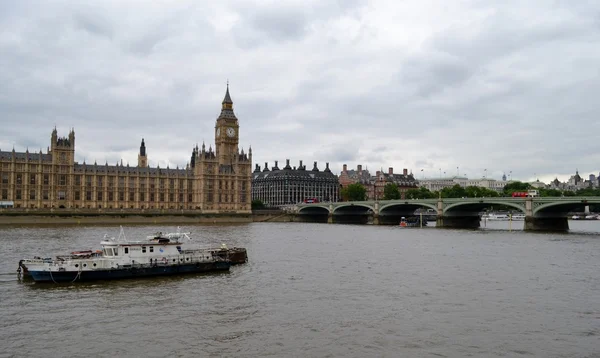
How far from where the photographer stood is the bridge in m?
84.1

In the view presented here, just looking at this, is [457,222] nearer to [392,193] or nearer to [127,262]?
[127,262]

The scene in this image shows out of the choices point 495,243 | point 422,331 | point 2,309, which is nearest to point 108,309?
point 2,309

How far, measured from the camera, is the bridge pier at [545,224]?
279 feet

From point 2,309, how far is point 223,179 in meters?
116

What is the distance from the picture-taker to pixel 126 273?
3678 centimetres

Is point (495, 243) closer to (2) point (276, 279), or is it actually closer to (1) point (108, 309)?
(2) point (276, 279)

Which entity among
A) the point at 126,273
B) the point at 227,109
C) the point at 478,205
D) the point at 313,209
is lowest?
the point at 126,273

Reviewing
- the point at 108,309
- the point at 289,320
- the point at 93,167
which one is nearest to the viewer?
the point at 289,320

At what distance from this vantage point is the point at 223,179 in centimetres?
14300

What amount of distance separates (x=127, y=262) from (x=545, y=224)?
2833 inches

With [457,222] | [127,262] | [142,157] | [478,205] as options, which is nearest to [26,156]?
[142,157]

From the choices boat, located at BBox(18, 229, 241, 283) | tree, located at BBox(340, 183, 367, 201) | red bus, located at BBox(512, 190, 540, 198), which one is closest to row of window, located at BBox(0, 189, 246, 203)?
tree, located at BBox(340, 183, 367, 201)

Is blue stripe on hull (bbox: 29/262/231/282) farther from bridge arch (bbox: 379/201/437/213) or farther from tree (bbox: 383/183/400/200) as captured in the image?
tree (bbox: 383/183/400/200)

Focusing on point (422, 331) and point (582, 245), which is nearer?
point (422, 331)
